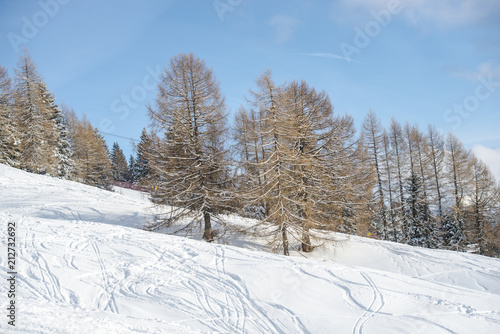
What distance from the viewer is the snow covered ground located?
5414 mm

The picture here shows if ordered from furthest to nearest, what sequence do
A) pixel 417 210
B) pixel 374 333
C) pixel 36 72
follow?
pixel 36 72, pixel 417 210, pixel 374 333

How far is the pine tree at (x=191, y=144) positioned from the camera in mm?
12398

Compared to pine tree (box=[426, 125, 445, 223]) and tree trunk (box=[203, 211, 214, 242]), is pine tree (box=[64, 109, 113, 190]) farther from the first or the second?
pine tree (box=[426, 125, 445, 223])

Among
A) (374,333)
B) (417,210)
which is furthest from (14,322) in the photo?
(417,210)

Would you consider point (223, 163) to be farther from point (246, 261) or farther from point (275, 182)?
point (246, 261)

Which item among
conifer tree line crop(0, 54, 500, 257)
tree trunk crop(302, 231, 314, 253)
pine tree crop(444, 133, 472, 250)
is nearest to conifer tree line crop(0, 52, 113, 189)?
conifer tree line crop(0, 54, 500, 257)

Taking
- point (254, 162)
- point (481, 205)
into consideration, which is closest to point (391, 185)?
point (481, 205)

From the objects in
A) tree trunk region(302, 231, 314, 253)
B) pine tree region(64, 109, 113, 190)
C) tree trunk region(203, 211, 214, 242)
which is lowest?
tree trunk region(302, 231, 314, 253)

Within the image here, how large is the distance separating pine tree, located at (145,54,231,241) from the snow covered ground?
7.65 feet

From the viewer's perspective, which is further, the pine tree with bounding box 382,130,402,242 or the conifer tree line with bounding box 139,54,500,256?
the pine tree with bounding box 382,130,402,242

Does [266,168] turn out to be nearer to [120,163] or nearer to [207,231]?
[207,231]

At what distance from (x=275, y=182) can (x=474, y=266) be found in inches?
350

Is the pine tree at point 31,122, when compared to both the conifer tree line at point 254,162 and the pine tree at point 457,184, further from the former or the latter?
the pine tree at point 457,184

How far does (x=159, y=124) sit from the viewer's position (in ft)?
41.3
